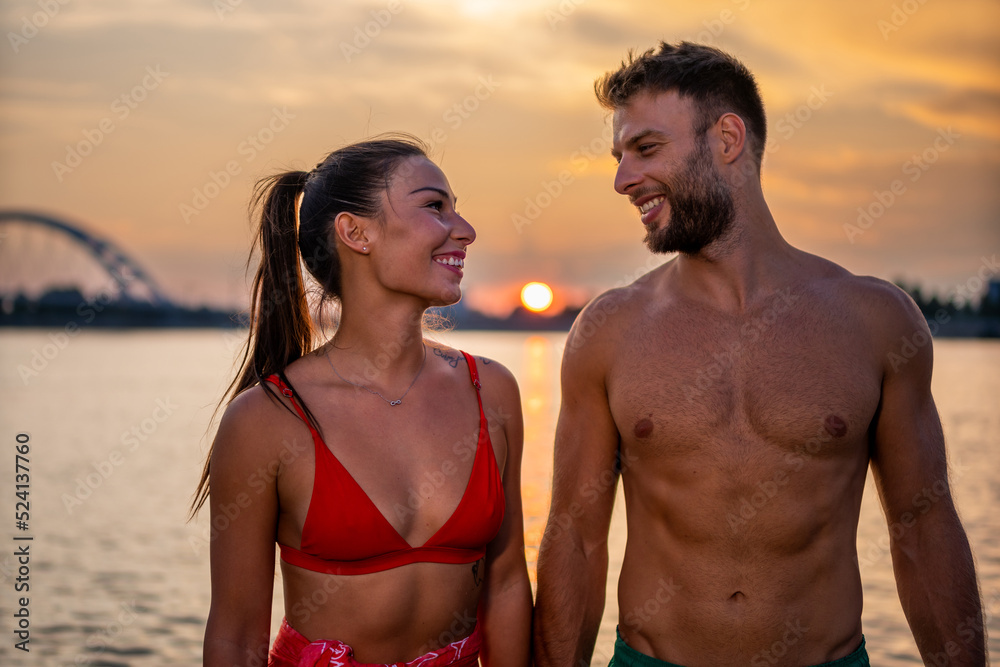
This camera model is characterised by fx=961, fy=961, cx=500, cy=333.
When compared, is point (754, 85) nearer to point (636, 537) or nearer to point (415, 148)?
point (415, 148)

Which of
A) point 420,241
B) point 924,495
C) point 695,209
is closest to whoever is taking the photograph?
point 420,241

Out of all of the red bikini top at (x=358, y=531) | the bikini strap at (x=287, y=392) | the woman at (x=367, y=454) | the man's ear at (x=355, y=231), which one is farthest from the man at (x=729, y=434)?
the bikini strap at (x=287, y=392)

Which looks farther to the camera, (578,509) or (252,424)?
(578,509)

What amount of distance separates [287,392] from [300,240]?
2.28ft

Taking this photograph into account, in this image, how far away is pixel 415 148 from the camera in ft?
12.1

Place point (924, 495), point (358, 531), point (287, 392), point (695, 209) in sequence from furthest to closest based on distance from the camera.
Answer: point (695, 209) → point (924, 495) → point (287, 392) → point (358, 531)

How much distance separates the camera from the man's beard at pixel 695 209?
3.70 meters

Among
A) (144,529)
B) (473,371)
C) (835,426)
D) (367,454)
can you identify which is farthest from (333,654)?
(144,529)

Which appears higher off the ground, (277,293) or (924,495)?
(277,293)

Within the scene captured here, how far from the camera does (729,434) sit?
3.57 metres

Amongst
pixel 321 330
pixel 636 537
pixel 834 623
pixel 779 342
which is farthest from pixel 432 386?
pixel 834 623

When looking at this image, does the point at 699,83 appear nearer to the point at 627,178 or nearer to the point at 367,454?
the point at 627,178

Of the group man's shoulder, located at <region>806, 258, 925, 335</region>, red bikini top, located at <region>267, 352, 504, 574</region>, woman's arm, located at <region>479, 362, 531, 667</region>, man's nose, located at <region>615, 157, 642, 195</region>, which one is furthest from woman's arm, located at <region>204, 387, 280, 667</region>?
man's shoulder, located at <region>806, 258, 925, 335</region>

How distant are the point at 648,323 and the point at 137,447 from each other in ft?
82.3
